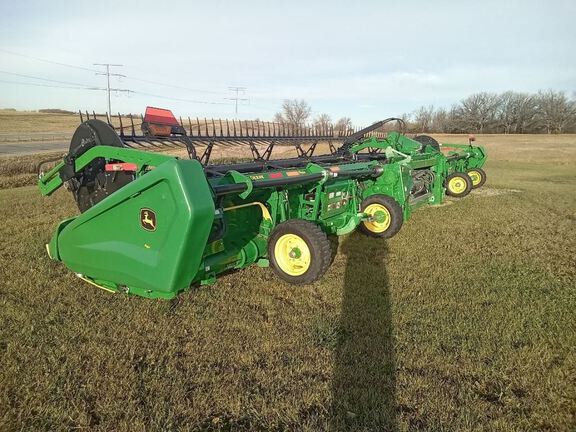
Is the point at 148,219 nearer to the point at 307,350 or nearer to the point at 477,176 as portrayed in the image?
the point at 307,350

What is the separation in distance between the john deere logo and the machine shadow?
73.0 inches

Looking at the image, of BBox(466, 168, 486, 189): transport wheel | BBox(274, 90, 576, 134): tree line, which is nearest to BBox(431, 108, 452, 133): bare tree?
BBox(274, 90, 576, 134): tree line

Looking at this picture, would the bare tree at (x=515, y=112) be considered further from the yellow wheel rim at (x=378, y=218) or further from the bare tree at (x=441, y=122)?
the yellow wheel rim at (x=378, y=218)

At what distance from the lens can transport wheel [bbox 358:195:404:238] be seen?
6512mm

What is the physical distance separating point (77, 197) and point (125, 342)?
229 cm

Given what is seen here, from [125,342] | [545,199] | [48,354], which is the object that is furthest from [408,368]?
[545,199]

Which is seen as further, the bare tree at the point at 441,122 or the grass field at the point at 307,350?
the bare tree at the point at 441,122

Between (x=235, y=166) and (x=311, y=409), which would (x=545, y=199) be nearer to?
(x=235, y=166)

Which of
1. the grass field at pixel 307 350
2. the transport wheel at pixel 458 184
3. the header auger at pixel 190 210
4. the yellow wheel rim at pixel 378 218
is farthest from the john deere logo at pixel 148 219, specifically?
the transport wheel at pixel 458 184

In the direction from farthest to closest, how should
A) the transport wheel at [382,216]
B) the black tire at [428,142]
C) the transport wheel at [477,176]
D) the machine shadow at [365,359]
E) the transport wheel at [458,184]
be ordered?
1. the transport wheel at [477,176]
2. the transport wheel at [458,184]
3. the black tire at [428,142]
4. the transport wheel at [382,216]
5. the machine shadow at [365,359]

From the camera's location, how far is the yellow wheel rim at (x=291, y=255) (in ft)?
14.8

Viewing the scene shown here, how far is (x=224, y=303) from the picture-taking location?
4.21 metres

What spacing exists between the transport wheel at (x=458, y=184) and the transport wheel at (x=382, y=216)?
622 cm

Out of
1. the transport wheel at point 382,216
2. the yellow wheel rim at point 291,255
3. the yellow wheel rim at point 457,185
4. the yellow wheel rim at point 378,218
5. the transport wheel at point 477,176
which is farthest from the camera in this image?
the transport wheel at point 477,176
